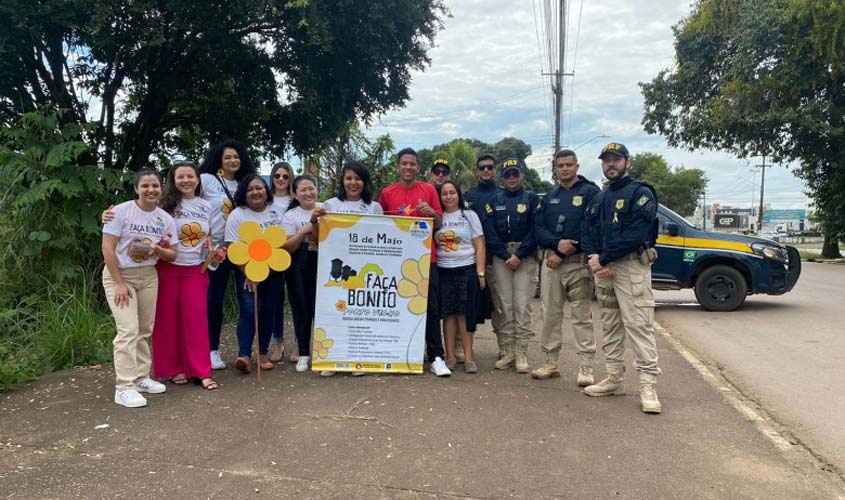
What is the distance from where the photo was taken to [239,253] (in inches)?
198

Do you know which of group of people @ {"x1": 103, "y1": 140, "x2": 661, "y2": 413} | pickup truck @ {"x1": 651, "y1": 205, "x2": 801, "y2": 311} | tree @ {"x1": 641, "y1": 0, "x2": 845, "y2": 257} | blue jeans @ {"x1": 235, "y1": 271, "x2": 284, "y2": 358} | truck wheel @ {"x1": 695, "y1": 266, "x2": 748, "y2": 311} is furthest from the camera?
tree @ {"x1": 641, "y1": 0, "x2": 845, "y2": 257}

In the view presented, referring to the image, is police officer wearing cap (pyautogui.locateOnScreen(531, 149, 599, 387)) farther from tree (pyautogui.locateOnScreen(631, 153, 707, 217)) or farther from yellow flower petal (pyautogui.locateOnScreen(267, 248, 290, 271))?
tree (pyautogui.locateOnScreen(631, 153, 707, 217))

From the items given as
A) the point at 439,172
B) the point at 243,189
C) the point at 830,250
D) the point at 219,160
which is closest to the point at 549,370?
the point at 439,172

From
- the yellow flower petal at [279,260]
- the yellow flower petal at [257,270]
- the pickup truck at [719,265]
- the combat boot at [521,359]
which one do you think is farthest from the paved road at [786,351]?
the yellow flower petal at [257,270]

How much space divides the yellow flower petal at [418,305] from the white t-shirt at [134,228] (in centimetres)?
214

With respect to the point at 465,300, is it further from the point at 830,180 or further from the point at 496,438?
the point at 830,180

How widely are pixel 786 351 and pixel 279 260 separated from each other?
614 centimetres

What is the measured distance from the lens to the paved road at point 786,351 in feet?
15.7

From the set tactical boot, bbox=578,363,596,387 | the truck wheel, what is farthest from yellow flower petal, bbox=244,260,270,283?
the truck wheel

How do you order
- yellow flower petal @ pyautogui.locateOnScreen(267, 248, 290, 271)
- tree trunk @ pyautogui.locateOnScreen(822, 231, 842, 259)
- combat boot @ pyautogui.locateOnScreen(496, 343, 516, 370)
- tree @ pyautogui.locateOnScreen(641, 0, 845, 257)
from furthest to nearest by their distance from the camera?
tree trunk @ pyautogui.locateOnScreen(822, 231, 842, 259) < tree @ pyautogui.locateOnScreen(641, 0, 845, 257) < combat boot @ pyautogui.locateOnScreen(496, 343, 516, 370) < yellow flower petal @ pyautogui.locateOnScreen(267, 248, 290, 271)

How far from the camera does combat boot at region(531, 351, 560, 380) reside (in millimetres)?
5531

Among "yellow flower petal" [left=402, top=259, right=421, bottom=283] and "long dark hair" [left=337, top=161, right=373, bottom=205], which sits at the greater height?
"long dark hair" [left=337, top=161, right=373, bottom=205]

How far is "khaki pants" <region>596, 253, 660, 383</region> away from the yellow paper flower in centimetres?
270

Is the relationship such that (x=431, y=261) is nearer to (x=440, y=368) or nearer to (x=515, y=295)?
(x=515, y=295)
